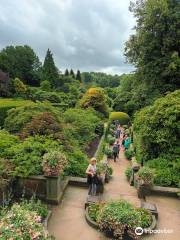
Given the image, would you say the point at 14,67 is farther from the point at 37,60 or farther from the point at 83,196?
the point at 83,196

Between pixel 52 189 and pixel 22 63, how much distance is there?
185 ft

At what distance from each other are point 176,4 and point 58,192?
62.5ft

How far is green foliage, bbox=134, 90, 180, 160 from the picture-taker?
13.6 m

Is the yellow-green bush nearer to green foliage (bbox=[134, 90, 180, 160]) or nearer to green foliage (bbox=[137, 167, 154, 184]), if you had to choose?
green foliage (bbox=[134, 90, 180, 160])

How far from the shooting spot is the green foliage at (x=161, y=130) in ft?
44.6

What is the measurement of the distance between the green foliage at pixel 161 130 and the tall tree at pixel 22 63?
4541 centimetres

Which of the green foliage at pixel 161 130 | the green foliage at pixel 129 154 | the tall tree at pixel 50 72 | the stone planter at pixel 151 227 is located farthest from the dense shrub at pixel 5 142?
the tall tree at pixel 50 72

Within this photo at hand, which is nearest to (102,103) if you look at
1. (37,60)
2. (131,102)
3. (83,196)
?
(131,102)

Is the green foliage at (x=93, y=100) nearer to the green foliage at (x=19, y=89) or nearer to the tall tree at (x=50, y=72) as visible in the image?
the green foliage at (x=19, y=89)

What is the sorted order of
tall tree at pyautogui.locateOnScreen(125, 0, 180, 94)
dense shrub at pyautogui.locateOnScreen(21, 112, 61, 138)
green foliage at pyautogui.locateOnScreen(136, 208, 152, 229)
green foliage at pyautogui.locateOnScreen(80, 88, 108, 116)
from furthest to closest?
green foliage at pyautogui.locateOnScreen(80, 88, 108, 116) → tall tree at pyautogui.locateOnScreen(125, 0, 180, 94) → dense shrub at pyautogui.locateOnScreen(21, 112, 61, 138) → green foliage at pyautogui.locateOnScreen(136, 208, 152, 229)

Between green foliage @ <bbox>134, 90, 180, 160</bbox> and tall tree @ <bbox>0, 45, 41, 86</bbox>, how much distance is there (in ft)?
149

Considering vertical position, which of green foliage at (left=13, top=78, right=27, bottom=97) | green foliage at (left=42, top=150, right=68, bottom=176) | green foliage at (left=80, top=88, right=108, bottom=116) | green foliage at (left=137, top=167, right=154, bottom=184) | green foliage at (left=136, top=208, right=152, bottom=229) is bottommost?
green foliage at (left=136, top=208, right=152, bottom=229)

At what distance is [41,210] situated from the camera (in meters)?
7.93

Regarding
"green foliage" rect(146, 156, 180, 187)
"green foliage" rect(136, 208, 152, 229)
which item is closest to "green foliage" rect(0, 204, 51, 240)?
"green foliage" rect(136, 208, 152, 229)
